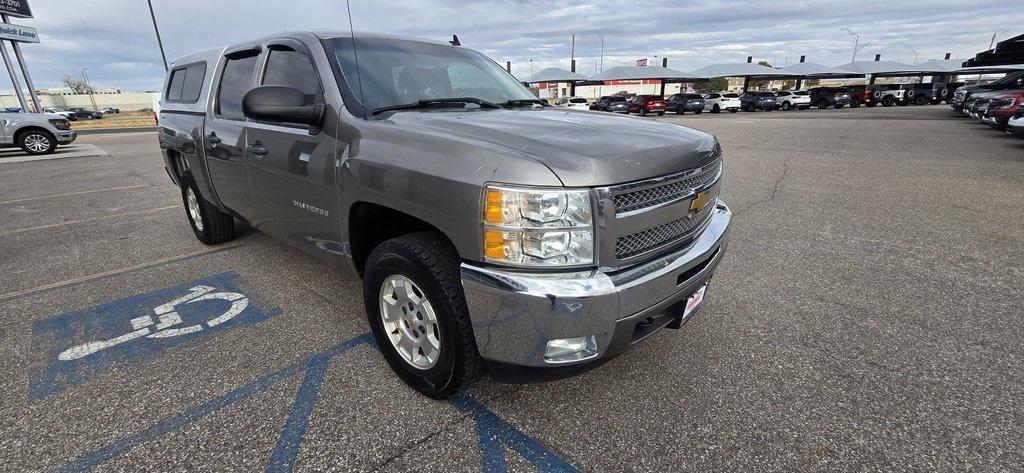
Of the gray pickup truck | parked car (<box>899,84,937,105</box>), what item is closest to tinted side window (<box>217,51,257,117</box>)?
the gray pickup truck

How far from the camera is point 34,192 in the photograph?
8266 millimetres

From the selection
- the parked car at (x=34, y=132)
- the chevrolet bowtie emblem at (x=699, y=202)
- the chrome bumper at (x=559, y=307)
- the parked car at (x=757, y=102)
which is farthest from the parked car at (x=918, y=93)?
the parked car at (x=34, y=132)

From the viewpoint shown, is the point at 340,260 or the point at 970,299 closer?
the point at 340,260

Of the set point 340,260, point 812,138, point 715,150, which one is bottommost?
point 812,138

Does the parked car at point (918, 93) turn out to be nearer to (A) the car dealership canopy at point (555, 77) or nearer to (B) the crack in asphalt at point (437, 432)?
(A) the car dealership canopy at point (555, 77)

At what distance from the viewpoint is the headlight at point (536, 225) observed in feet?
5.89

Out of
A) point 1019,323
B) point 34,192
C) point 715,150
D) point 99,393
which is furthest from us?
point 34,192

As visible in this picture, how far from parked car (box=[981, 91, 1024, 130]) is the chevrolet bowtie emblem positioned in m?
15.5

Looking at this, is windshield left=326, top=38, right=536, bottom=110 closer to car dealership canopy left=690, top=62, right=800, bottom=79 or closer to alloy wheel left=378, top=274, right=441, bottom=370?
alloy wheel left=378, top=274, right=441, bottom=370

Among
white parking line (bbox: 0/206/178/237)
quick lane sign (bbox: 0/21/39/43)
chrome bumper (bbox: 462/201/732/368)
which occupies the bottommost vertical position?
white parking line (bbox: 0/206/178/237)

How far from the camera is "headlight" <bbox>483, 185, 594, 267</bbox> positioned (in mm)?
1794

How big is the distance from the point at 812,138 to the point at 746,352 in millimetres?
14914

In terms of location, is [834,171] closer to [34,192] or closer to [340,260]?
[340,260]

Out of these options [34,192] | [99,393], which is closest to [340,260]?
[99,393]
